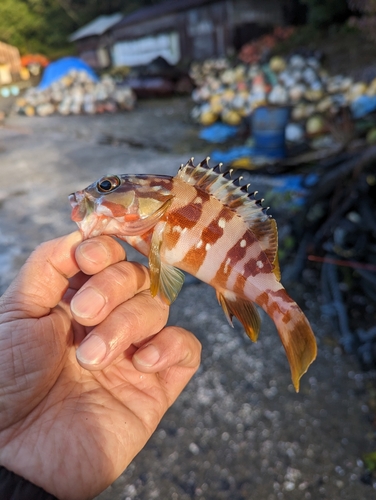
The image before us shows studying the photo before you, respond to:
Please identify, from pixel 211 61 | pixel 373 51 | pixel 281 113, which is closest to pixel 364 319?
pixel 281 113

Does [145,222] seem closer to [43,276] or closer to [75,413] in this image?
[43,276]

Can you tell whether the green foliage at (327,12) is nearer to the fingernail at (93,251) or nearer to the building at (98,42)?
the building at (98,42)

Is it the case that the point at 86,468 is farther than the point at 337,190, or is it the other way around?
the point at 337,190

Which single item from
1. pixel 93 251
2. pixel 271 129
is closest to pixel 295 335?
pixel 93 251

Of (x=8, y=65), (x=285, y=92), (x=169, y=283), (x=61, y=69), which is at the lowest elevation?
(x=8, y=65)

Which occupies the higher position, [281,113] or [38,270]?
[38,270]

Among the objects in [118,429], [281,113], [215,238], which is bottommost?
[281,113]

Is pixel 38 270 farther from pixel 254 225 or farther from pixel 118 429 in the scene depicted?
pixel 254 225
